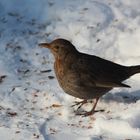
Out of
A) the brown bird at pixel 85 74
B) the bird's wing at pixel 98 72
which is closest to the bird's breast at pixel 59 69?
the brown bird at pixel 85 74

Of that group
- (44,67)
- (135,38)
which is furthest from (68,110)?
(135,38)

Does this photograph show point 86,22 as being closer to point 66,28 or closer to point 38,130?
point 66,28

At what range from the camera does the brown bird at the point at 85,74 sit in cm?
605

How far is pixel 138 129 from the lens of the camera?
5500mm

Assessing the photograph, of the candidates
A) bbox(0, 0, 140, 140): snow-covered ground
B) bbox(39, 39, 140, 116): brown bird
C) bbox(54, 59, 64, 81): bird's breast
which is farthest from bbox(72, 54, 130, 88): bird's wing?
bbox(0, 0, 140, 140): snow-covered ground

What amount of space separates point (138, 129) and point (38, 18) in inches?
114

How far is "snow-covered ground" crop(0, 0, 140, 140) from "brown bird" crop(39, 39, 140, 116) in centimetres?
20

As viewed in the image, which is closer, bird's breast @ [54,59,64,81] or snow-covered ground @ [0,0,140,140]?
snow-covered ground @ [0,0,140,140]

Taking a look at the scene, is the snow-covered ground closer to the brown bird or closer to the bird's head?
the brown bird

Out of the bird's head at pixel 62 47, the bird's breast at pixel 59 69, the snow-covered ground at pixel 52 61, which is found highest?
the bird's head at pixel 62 47

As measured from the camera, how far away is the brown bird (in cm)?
605

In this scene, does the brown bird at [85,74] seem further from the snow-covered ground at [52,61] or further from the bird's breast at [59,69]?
the snow-covered ground at [52,61]

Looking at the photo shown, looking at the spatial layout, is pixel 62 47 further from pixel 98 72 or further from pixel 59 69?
pixel 98 72

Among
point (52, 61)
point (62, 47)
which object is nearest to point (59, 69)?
point (62, 47)
